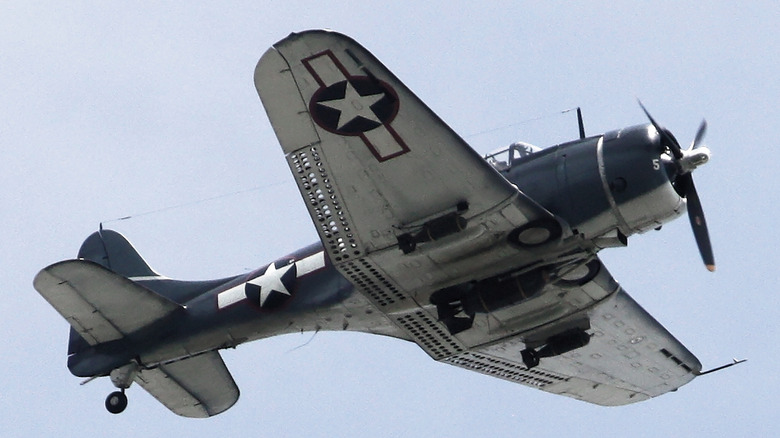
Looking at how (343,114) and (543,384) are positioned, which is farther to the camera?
(543,384)

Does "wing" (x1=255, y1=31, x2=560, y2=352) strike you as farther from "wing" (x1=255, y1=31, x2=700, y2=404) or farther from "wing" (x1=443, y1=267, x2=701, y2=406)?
"wing" (x1=443, y1=267, x2=701, y2=406)

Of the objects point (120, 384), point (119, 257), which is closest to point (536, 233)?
point (120, 384)

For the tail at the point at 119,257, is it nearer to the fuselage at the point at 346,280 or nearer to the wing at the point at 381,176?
the fuselage at the point at 346,280

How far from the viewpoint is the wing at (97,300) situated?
846 inches

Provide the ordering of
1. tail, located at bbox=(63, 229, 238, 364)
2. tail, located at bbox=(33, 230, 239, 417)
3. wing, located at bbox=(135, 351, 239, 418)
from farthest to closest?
tail, located at bbox=(63, 229, 238, 364) < wing, located at bbox=(135, 351, 239, 418) < tail, located at bbox=(33, 230, 239, 417)

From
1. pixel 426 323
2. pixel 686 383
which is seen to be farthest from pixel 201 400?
pixel 686 383

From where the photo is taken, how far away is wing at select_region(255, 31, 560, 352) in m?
17.8

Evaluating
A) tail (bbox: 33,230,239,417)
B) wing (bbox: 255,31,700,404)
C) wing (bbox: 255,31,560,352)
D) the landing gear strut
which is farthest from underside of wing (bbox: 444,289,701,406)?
the landing gear strut

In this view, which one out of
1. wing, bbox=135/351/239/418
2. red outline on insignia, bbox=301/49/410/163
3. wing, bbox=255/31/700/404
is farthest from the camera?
wing, bbox=135/351/239/418

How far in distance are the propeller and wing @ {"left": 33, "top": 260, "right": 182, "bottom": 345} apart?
862cm

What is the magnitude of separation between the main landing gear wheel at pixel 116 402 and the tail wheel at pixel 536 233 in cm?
749

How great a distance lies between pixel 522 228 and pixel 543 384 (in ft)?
20.7

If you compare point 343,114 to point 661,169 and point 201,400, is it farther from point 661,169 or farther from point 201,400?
point 201,400

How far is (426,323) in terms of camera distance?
71.2 feet
